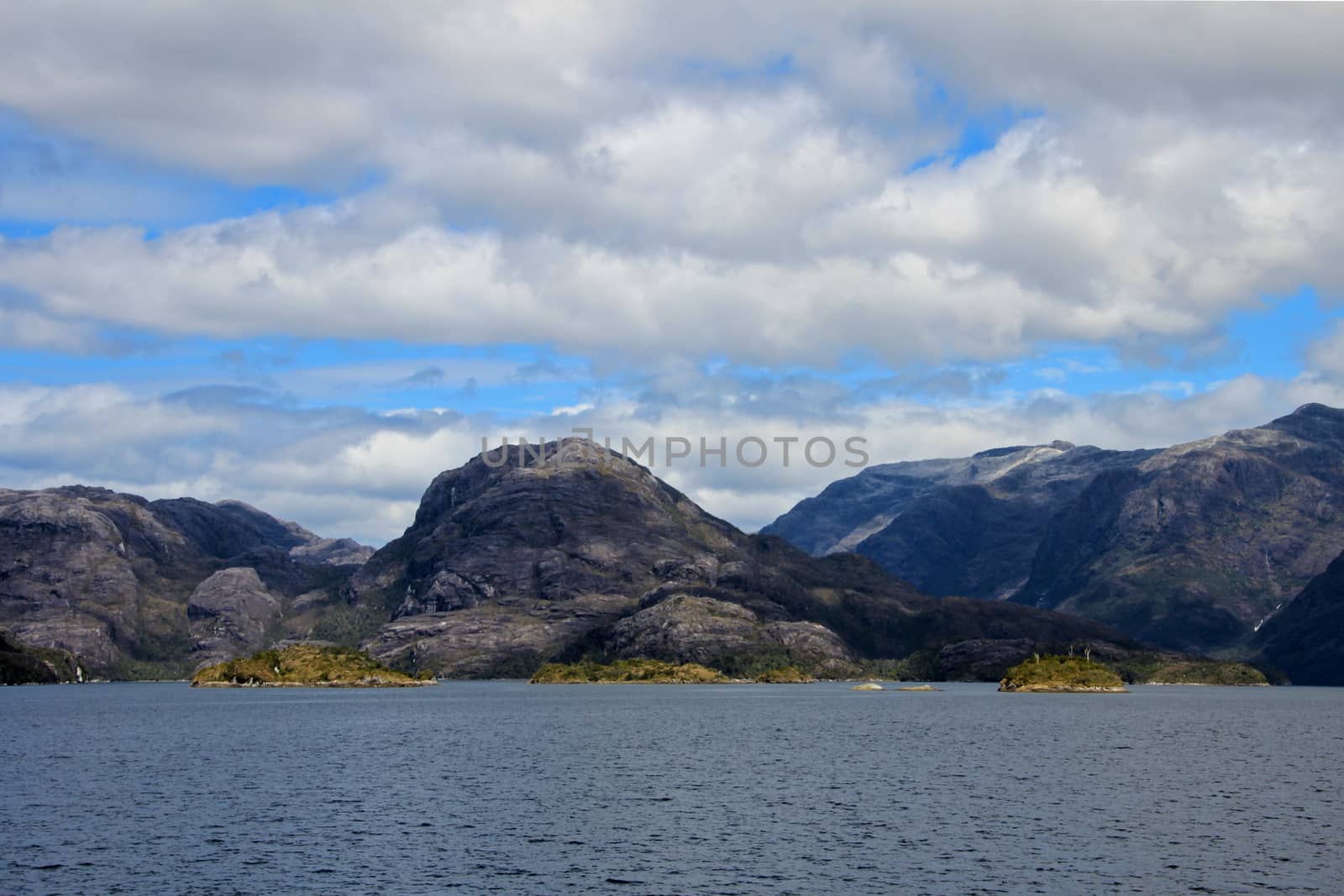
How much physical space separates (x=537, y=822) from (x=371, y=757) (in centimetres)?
6781

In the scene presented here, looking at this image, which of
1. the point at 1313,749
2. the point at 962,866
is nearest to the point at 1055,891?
the point at 962,866

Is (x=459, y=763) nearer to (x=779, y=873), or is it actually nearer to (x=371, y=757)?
(x=371, y=757)

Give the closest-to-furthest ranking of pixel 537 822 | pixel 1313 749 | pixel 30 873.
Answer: pixel 30 873 → pixel 537 822 → pixel 1313 749

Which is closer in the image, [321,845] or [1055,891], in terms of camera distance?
[1055,891]

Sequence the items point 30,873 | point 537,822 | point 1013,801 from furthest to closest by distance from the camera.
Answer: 1. point 1013,801
2. point 537,822
3. point 30,873

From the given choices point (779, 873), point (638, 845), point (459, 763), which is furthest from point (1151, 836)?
point (459, 763)

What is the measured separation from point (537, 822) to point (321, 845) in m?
20.3

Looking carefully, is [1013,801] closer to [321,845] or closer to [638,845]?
[638,845]

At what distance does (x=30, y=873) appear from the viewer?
9019cm

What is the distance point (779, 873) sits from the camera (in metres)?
91.0

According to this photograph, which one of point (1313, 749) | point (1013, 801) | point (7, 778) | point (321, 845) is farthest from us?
point (1313, 749)

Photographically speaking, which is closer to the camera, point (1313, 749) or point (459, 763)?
point (459, 763)

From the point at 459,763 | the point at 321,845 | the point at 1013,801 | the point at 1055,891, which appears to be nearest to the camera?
the point at 1055,891

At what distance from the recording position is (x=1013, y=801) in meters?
127
